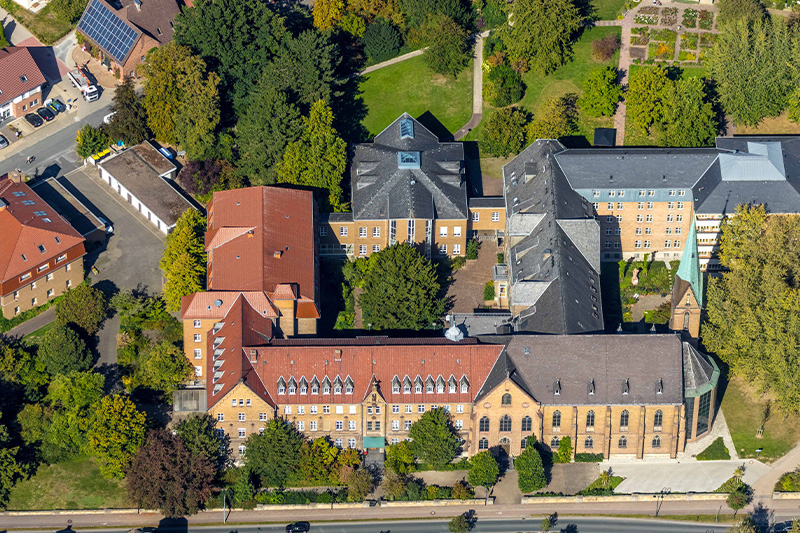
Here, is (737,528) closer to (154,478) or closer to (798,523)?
(798,523)

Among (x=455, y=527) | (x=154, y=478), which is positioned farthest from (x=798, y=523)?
(x=154, y=478)

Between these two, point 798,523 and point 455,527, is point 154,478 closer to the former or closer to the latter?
point 455,527

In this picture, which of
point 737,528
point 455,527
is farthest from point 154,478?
point 737,528

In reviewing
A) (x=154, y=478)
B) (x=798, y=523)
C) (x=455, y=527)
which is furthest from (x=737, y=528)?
(x=154, y=478)
